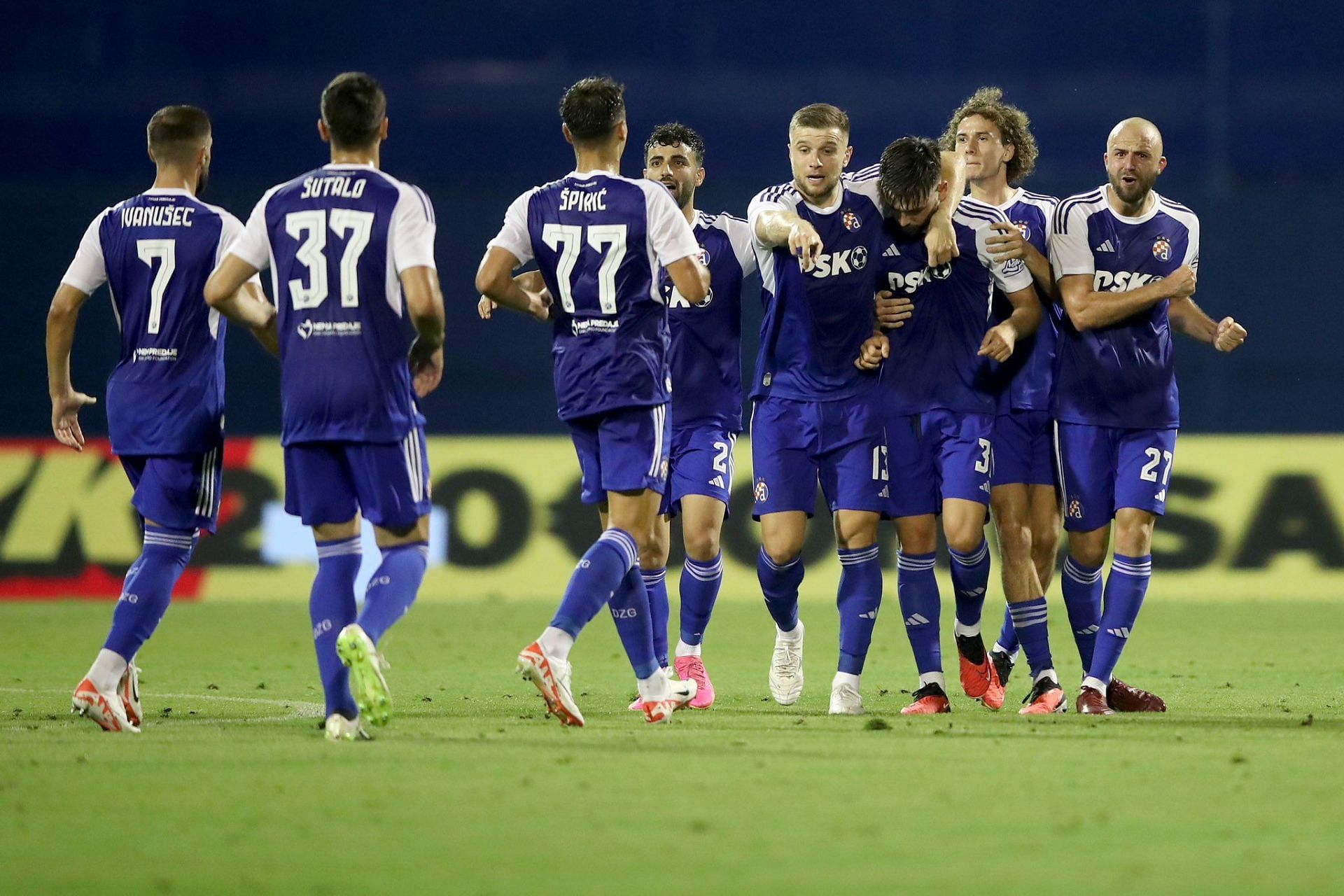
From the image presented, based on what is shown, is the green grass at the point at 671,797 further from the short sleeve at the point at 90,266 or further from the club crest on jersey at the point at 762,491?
the short sleeve at the point at 90,266

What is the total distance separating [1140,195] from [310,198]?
3.44 m

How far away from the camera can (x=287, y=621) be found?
12.3 metres

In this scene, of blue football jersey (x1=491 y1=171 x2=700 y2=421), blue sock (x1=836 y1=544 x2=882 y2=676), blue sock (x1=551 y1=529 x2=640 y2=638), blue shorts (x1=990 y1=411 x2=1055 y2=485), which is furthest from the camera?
blue shorts (x1=990 y1=411 x2=1055 y2=485)

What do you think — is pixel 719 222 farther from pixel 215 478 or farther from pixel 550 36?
pixel 550 36

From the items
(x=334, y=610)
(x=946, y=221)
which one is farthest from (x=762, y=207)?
(x=334, y=610)

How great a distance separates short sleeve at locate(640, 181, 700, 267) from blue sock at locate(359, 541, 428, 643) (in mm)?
1358

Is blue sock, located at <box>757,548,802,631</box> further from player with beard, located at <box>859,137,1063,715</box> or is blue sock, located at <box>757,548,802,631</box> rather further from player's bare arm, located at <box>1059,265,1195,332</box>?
player's bare arm, located at <box>1059,265,1195,332</box>

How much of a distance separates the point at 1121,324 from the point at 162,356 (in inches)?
151

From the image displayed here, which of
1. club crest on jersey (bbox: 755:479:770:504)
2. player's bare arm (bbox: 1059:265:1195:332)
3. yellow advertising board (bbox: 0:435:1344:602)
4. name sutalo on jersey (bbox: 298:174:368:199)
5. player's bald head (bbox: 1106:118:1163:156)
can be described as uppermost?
player's bald head (bbox: 1106:118:1163:156)

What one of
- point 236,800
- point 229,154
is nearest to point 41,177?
point 229,154

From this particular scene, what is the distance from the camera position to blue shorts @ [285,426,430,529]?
236 inches

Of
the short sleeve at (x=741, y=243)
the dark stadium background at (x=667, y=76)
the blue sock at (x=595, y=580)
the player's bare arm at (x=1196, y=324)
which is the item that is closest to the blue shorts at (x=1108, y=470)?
the player's bare arm at (x=1196, y=324)

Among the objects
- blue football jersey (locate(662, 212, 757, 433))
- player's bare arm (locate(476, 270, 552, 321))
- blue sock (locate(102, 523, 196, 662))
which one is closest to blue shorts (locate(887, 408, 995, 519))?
blue football jersey (locate(662, 212, 757, 433))

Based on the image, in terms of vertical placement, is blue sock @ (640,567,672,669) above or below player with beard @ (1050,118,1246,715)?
below
